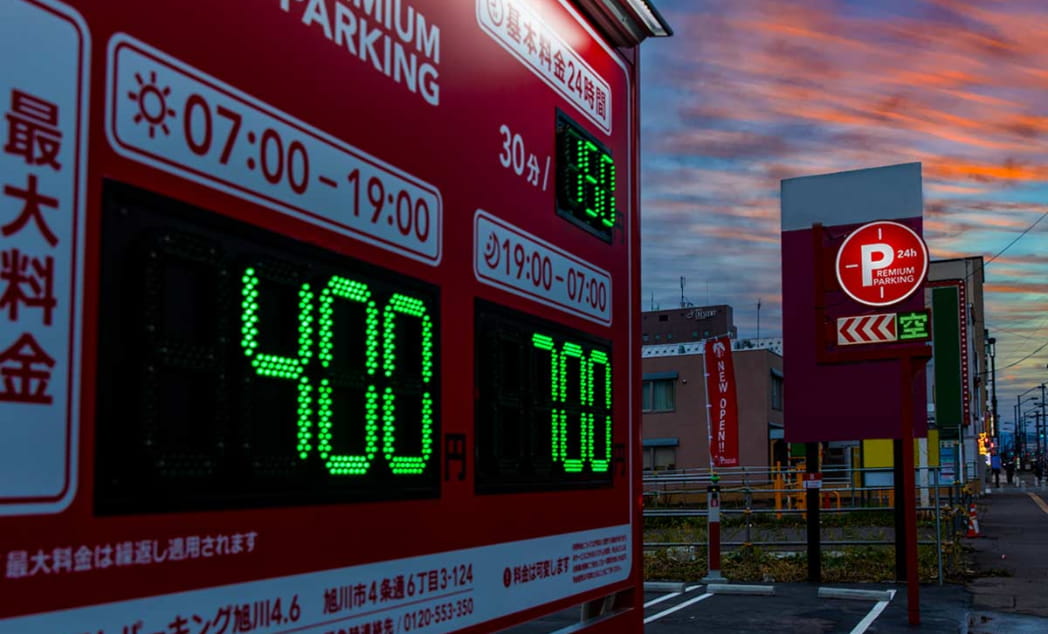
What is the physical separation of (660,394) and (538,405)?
149 feet

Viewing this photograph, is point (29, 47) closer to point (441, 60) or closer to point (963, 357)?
point (441, 60)

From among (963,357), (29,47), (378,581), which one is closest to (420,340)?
(378,581)

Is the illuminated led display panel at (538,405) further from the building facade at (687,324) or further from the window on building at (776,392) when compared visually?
the building facade at (687,324)

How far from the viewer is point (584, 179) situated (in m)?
5.44

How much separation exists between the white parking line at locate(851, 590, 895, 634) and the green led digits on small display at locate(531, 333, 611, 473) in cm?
785

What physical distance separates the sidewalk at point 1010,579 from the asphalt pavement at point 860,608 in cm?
1

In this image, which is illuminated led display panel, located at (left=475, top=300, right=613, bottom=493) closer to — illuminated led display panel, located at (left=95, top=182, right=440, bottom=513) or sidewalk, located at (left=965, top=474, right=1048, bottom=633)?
illuminated led display panel, located at (left=95, top=182, right=440, bottom=513)

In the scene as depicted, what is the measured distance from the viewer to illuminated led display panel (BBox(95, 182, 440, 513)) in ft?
8.19

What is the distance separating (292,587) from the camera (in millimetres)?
3027

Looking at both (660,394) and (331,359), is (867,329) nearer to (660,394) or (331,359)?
(331,359)

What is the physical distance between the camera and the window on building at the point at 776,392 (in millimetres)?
49688

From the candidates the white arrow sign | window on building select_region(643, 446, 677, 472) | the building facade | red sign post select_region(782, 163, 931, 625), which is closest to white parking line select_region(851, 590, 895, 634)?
red sign post select_region(782, 163, 931, 625)

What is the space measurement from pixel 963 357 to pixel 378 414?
4323 centimetres

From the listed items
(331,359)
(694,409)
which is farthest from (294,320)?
(694,409)
